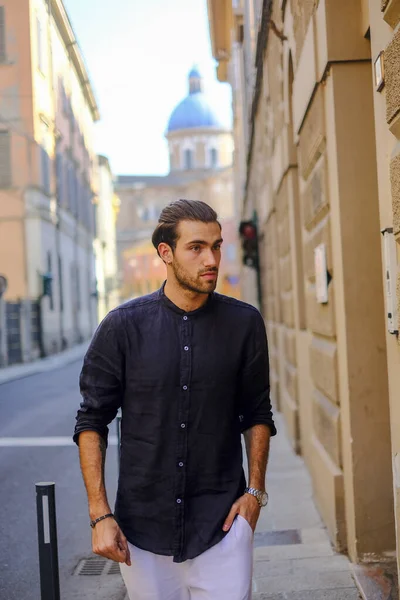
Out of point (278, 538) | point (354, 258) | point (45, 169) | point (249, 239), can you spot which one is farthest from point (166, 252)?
point (45, 169)

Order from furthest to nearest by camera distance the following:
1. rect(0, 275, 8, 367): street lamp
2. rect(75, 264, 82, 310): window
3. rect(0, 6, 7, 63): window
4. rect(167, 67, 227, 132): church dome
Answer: rect(167, 67, 227, 132): church dome < rect(75, 264, 82, 310): window < rect(0, 6, 7, 63): window < rect(0, 275, 8, 367): street lamp

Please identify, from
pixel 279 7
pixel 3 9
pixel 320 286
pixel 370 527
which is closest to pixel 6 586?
pixel 370 527

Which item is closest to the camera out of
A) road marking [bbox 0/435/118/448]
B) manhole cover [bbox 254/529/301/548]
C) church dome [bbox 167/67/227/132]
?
manhole cover [bbox 254/529/301/548]

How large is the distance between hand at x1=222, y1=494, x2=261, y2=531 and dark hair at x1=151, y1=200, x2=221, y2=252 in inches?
30.7

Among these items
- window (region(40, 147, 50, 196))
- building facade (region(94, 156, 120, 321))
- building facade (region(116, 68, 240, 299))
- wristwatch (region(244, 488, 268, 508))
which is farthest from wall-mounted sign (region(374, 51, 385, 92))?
building facade (region(116, 68, 240, 299))

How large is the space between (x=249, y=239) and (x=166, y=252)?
13.0 meters

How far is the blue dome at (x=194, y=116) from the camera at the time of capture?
319ft

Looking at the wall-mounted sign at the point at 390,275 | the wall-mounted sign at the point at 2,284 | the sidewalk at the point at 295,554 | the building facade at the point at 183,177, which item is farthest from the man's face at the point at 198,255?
the building facade at the point at 183,177

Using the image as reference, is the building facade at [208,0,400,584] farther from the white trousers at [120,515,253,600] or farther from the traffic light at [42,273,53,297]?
the traffic light at [42,273,53,297]

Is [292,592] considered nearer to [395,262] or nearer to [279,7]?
[395,262]

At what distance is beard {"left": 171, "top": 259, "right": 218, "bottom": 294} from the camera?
250 centimetres

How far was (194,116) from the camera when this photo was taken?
97.8 meters

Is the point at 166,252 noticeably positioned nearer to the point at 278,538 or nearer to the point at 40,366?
the point at 278,538

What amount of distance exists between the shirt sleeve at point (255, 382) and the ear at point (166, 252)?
322 mm
